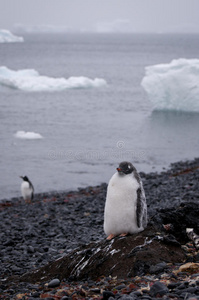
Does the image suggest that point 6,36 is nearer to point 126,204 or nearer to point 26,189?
point 26,189

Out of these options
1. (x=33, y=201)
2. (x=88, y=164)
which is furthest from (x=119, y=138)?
(x=33, y=201)

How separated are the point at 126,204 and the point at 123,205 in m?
0.04

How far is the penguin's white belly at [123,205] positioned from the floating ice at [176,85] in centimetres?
2327

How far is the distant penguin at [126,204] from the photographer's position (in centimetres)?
534

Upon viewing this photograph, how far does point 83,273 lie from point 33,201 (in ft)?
27.3

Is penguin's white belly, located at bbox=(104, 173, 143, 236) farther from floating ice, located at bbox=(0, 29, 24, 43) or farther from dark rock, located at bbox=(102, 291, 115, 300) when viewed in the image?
floating ice, located at bbox=(0, 29, 24, 43)

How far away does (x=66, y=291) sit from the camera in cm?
442

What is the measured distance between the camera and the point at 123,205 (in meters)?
5.36

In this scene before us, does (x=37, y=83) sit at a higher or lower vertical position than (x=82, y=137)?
higher

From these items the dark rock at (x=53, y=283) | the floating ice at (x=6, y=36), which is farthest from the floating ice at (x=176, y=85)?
the floating ice at (x=6, y=36)

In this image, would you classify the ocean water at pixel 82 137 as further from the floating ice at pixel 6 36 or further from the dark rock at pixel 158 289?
the floating ice at pixel 6 36

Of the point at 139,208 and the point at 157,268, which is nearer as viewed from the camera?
the point at 157,268

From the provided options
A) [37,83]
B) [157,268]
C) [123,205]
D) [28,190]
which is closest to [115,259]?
[157,268]

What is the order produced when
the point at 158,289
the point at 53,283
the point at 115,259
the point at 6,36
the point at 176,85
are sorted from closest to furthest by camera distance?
the point at 158,289, the point at 53,283, the point at 115,259, the point at 176,85, the point at 6,36
